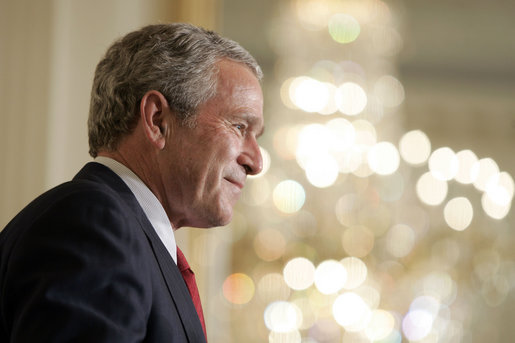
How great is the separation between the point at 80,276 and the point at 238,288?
10.6ft

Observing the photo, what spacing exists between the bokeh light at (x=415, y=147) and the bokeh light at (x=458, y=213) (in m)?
0.34

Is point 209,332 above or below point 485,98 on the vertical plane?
below

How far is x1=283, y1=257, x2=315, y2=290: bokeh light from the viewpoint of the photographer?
4324mm

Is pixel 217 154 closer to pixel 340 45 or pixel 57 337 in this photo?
pixel 57 337

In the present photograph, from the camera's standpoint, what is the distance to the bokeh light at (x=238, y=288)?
4.31 meters

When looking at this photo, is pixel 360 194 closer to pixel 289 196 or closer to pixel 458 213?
pixel 289 196

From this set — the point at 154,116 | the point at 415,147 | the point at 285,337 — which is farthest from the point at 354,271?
the point at 154,116

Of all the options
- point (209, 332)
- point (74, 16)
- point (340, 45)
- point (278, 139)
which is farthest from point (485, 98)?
point (74, 16)

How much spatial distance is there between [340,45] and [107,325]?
3465 mm

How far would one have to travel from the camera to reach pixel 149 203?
5.27 ft

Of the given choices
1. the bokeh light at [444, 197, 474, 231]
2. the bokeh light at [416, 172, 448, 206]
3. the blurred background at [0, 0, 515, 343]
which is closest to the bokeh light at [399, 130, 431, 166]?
the blurred background at [0, 0, 515, 343]

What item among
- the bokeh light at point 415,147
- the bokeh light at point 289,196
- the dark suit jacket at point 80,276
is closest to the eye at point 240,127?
the dark suit jacket at point 80,276

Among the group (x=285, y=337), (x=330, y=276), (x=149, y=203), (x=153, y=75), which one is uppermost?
(x=153, y=75)

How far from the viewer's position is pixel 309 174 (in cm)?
435
